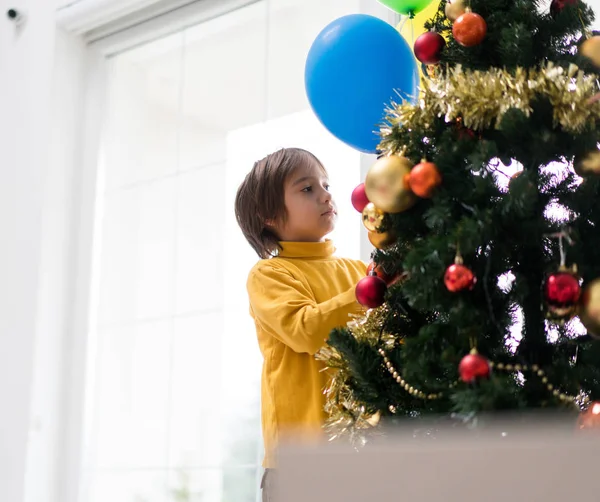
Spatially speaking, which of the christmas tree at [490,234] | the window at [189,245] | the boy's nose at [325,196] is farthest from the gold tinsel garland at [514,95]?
the window at [189,245]

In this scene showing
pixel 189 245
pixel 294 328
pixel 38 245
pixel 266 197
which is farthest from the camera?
pixel 38 245

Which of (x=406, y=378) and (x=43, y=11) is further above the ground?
(x=43, y=11)

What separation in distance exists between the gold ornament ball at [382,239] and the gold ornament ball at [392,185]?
58 millimetres

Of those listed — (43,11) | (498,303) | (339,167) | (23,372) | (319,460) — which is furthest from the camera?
(43,11)

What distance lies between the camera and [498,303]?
3.35ft

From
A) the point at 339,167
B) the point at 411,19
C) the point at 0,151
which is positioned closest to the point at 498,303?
the point at 411,19

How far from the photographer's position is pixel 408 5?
1444 mm

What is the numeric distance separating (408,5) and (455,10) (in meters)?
0.31

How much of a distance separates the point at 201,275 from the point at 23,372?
66cm

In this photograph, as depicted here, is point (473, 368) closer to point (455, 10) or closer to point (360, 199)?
point (360, 199)

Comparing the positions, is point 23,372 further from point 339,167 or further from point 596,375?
point 596,375

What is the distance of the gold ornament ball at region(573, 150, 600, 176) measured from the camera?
1.00 meters

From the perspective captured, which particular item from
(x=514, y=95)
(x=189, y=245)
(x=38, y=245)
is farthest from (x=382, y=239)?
(x=38, y=245)

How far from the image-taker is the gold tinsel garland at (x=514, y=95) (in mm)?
992
